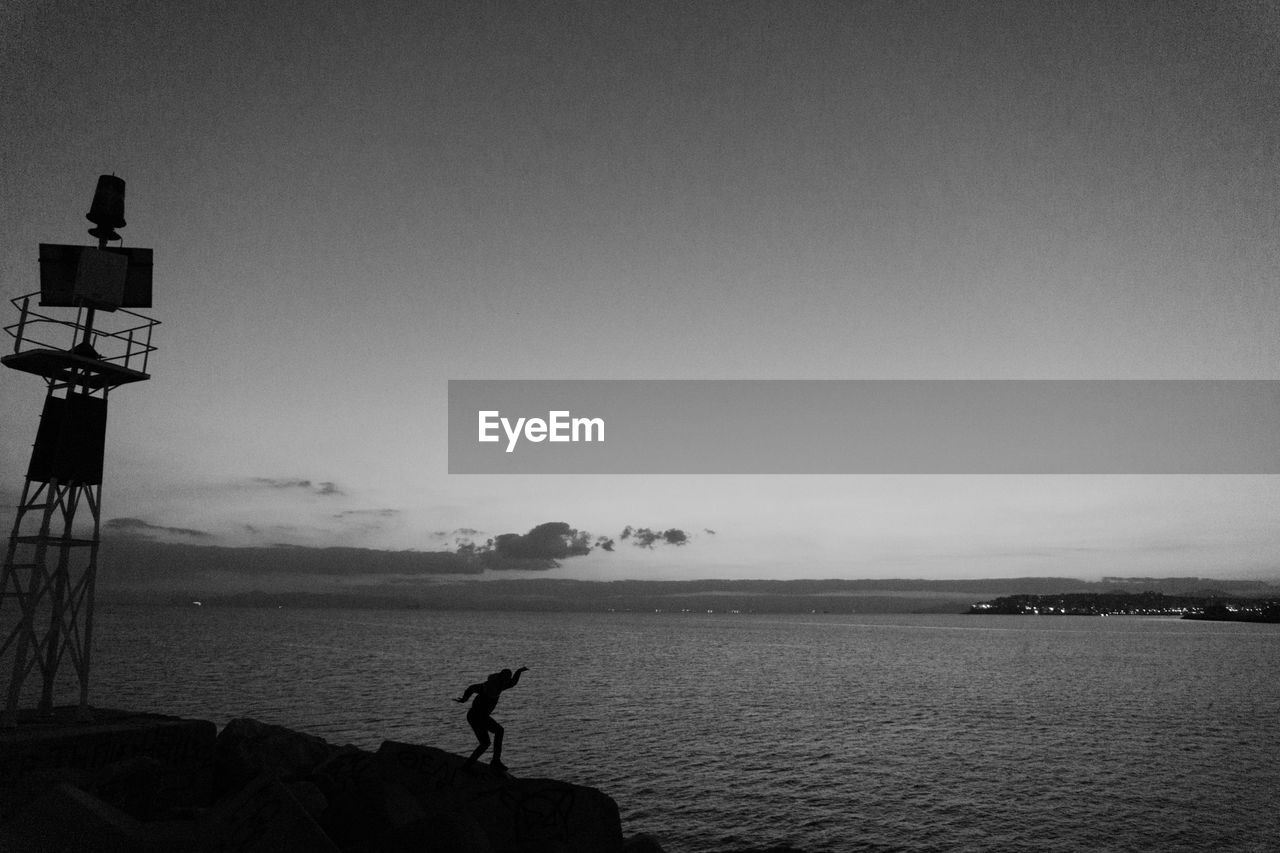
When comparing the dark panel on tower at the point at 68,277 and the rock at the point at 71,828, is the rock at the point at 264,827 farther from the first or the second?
the dark panel on tower at the point at 68,277

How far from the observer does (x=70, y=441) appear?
22047 millimetres

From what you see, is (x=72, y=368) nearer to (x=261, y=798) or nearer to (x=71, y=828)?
(x=71, y=828)

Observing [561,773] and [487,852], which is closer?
[487,852]

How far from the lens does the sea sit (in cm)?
2908

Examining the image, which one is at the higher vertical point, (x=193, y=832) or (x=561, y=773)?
(x=193, y=832)

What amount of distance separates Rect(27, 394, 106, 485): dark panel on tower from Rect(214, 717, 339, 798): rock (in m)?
8.71

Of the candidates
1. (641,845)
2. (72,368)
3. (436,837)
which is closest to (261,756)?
(436,837)

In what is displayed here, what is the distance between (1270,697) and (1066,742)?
3638cm

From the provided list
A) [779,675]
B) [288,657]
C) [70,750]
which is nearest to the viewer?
[70,750]

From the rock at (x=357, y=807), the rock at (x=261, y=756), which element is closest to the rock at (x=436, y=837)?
the rock at (x=357, y=807)

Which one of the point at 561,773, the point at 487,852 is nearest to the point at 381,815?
the point at 487,852

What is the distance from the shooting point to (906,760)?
132 ft

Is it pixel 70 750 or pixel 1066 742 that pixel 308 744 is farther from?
pixel 1066 742

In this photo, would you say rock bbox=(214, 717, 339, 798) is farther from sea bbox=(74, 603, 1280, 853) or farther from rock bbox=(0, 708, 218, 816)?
sea bbox=(74, 603, 1280, 853)
